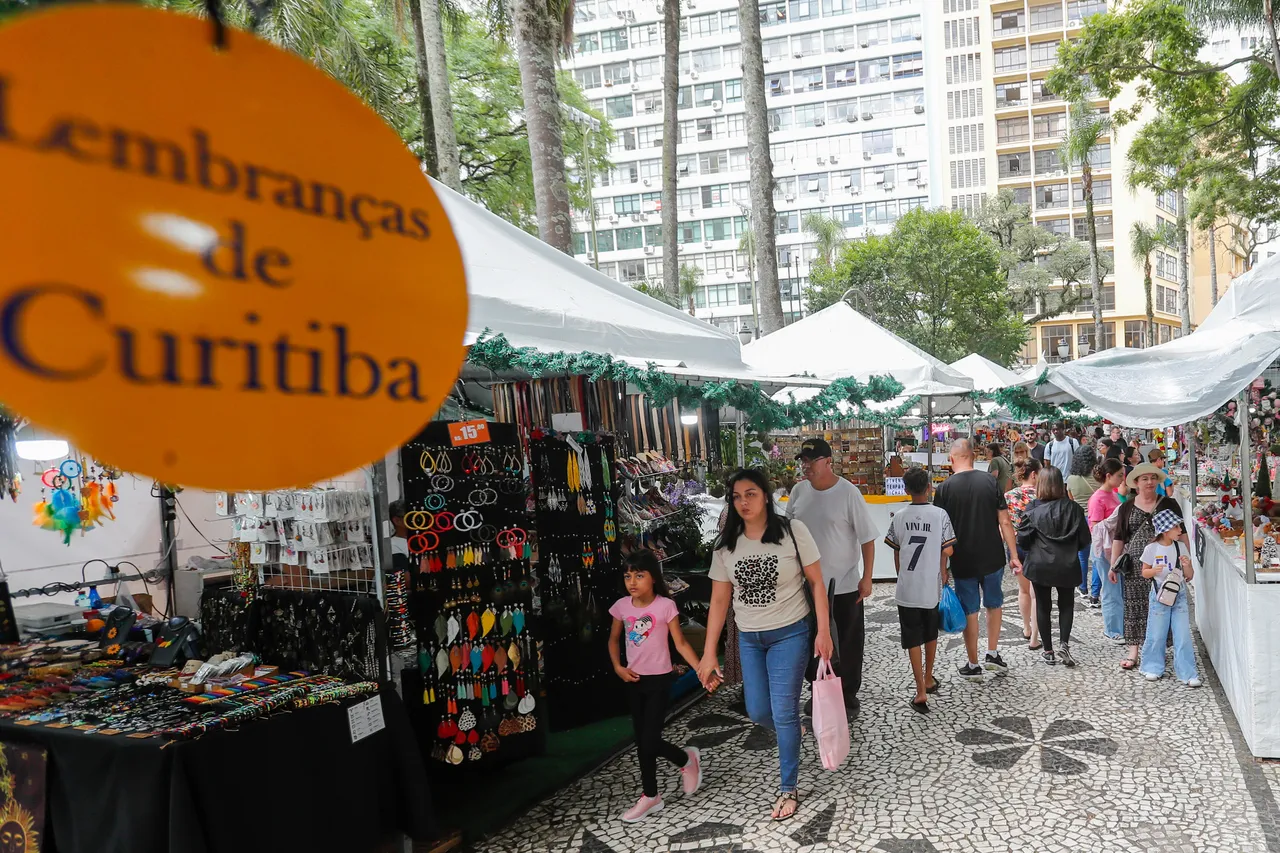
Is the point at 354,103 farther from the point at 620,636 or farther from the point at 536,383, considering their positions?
the point at 536,383

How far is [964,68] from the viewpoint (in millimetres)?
45688

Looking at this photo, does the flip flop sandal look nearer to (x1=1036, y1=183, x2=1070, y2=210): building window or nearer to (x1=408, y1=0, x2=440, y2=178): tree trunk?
(x1=408, y1=0, x2=440, y2=178): tree trunk

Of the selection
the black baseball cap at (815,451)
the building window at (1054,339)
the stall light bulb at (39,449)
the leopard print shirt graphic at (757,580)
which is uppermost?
the building window at (1054,339)

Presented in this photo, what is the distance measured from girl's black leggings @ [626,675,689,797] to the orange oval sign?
308 cm

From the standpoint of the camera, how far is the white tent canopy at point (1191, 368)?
4.34 meters

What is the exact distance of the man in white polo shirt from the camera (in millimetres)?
4918

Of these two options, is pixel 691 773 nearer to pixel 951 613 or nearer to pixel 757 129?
pixel 951 613

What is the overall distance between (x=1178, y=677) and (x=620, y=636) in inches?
167

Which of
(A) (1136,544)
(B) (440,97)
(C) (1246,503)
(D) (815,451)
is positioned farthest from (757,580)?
(B) (440,97)

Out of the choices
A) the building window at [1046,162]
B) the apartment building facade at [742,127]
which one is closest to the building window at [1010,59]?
the apartment building facade at [742,127]

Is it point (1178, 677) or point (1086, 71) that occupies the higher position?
point (1086, 71)

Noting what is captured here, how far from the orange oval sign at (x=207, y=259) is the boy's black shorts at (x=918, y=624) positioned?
15.4 feet

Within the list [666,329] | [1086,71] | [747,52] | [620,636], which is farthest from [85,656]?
[1086,71]

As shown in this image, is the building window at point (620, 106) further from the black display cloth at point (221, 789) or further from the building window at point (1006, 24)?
the black display cloth at point (221, 789)
